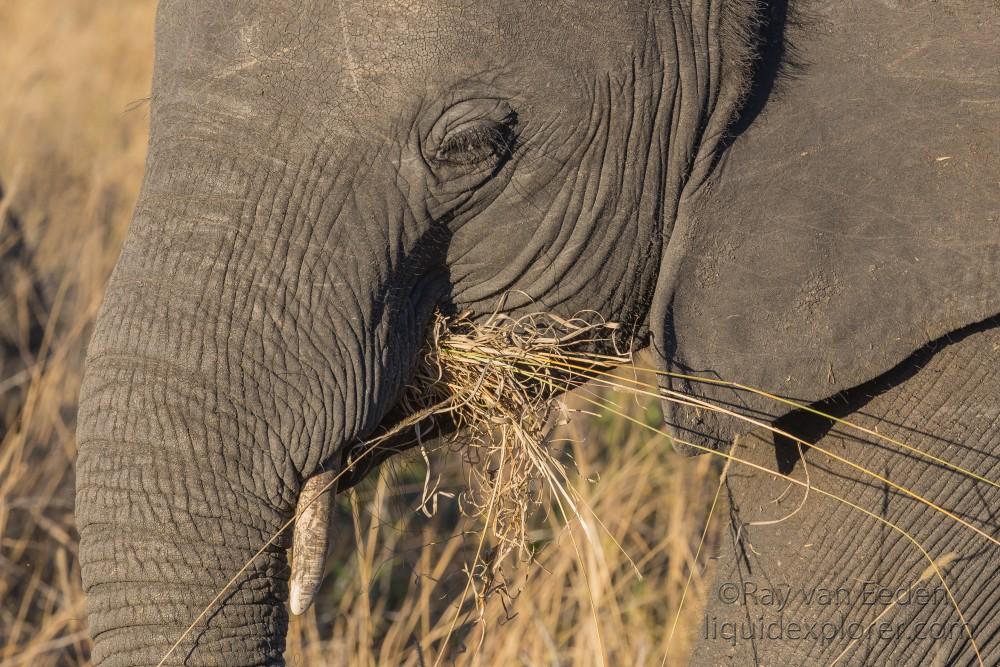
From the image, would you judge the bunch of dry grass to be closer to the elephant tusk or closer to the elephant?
the elephant

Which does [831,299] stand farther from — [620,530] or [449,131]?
[620,530]

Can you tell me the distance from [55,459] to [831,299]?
3242 mm

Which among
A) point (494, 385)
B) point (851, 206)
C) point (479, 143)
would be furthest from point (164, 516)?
point (851, 206)

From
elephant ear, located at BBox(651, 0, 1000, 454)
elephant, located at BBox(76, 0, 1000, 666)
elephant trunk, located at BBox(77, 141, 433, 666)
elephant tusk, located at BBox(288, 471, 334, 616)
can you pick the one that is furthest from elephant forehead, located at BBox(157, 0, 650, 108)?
elephant tusk, located at BBox(288, 471, 334, 616)

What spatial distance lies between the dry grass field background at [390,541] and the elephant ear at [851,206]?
27.2 inches

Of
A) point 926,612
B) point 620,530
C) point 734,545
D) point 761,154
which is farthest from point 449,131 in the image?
point 620,530

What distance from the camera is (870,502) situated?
8.41ft

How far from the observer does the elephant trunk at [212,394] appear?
2.13m

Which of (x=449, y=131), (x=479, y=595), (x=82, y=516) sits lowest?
(x=479, y=595)

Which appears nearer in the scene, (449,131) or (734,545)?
(449,131)

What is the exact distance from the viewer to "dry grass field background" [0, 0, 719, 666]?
3.77m

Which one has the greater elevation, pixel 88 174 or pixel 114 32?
pixel 114 32

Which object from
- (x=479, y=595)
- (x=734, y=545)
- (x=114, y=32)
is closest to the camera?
(x=479, y=595)

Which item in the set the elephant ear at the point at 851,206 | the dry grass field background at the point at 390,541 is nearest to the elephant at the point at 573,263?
the elephant ear at the point at 851,206
